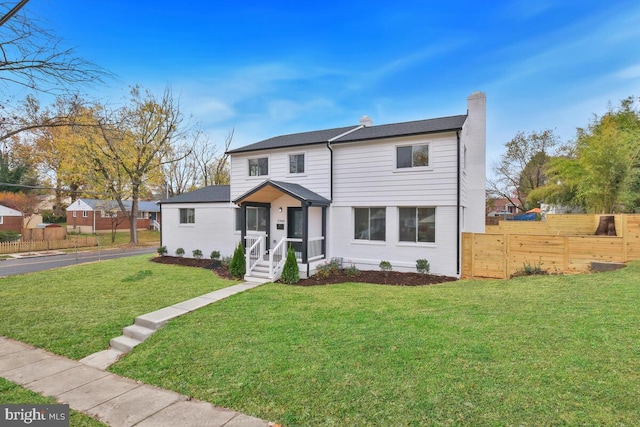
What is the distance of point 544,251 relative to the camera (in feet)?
32.2

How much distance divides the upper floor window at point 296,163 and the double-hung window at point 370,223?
9.77 feet

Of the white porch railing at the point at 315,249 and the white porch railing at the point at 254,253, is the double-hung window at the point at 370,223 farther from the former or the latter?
the white porch railing at the point at 254,253

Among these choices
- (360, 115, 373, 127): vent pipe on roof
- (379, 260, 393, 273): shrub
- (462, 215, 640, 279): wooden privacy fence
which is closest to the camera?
(462, 215, 640, 279): wooden privacy fence

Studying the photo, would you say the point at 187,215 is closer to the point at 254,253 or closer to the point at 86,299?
the point at 254,253

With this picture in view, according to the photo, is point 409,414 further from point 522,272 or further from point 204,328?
point 522,272

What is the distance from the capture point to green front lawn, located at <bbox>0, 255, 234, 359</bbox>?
557cm

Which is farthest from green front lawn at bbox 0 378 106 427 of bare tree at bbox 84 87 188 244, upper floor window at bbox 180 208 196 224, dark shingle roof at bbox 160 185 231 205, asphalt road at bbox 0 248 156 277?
bare tree at bbox 84 87 188 244

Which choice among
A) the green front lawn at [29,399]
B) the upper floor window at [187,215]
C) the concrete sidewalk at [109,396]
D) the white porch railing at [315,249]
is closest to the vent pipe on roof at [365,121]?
the white porch railing at [315,249]

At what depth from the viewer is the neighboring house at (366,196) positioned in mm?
10219

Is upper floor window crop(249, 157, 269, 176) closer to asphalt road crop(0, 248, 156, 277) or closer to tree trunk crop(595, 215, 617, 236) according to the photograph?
asphalt road crop(0, 248, 156, 277)

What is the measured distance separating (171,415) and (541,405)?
154 inches

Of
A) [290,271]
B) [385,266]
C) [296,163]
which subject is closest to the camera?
[290,271]

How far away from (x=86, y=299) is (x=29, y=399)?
16.7 ft

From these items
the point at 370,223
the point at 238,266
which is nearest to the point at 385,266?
the point at 370,223
